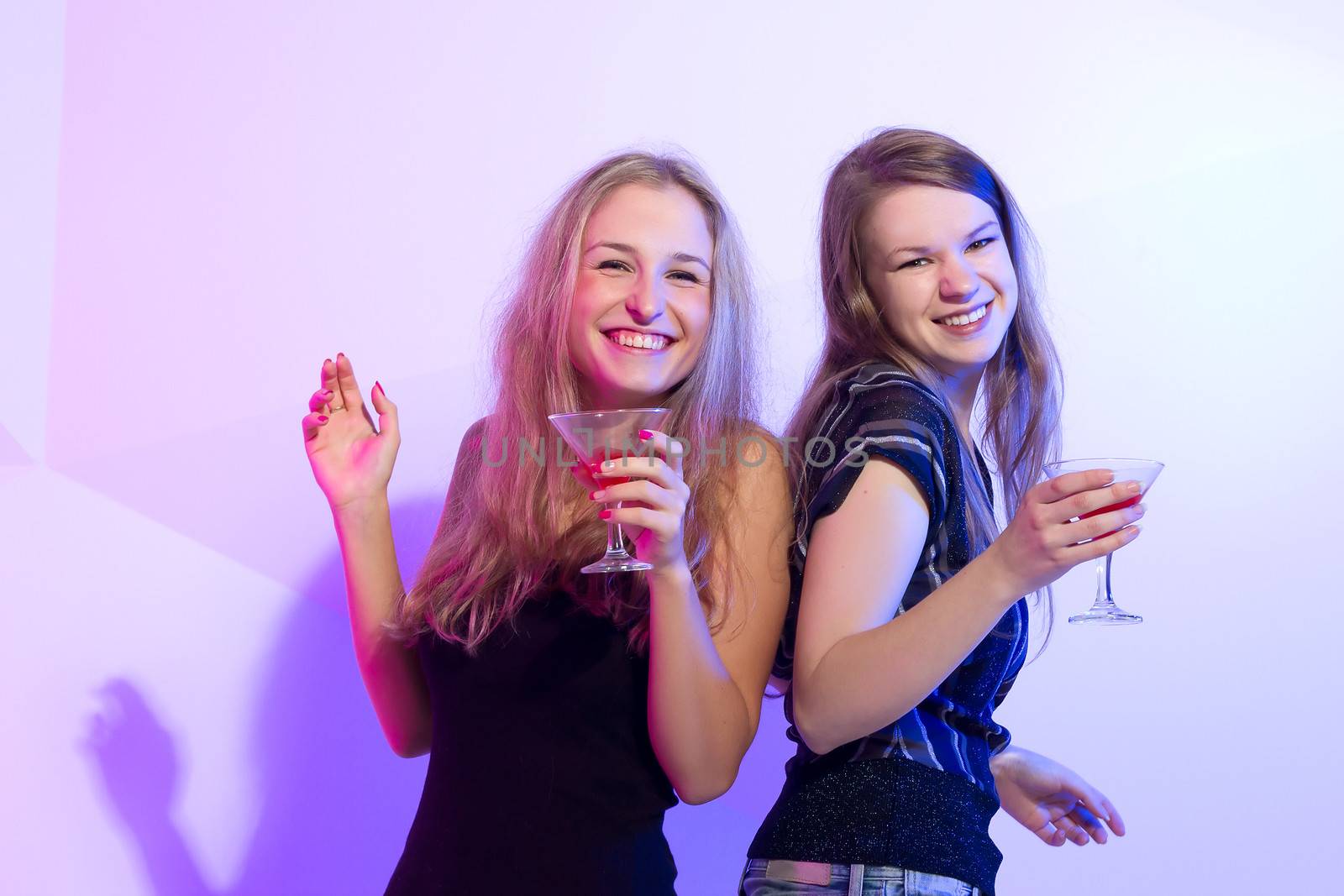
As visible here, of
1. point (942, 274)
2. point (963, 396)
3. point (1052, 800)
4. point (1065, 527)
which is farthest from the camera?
point (1052, 800)

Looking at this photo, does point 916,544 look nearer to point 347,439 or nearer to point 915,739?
point 915,739

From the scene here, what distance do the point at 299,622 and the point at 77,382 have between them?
93 cm

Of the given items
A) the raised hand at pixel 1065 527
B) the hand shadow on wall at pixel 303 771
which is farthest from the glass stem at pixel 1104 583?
the hand shadow on wall at pixel 303 771

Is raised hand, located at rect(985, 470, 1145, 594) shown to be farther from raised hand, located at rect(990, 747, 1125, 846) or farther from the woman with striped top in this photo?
raised hand, located at rect(990, 747, 1125, 846)

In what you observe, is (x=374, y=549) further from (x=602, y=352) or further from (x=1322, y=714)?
(x=1322, y=714)

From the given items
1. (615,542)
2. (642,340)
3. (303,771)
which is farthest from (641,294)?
(303,771)

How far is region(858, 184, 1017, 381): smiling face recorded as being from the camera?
6.88 feet

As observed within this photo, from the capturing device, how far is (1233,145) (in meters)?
3.33

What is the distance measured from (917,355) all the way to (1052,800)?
98 cm

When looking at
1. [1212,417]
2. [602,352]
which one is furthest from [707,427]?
[1212,417]

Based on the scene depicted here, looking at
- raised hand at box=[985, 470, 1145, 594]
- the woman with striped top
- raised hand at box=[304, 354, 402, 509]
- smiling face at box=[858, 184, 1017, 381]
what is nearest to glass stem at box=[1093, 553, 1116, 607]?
the woman with striped top

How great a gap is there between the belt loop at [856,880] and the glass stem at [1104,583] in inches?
22.4

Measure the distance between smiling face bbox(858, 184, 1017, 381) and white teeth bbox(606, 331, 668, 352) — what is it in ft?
1.43

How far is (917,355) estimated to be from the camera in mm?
2146
